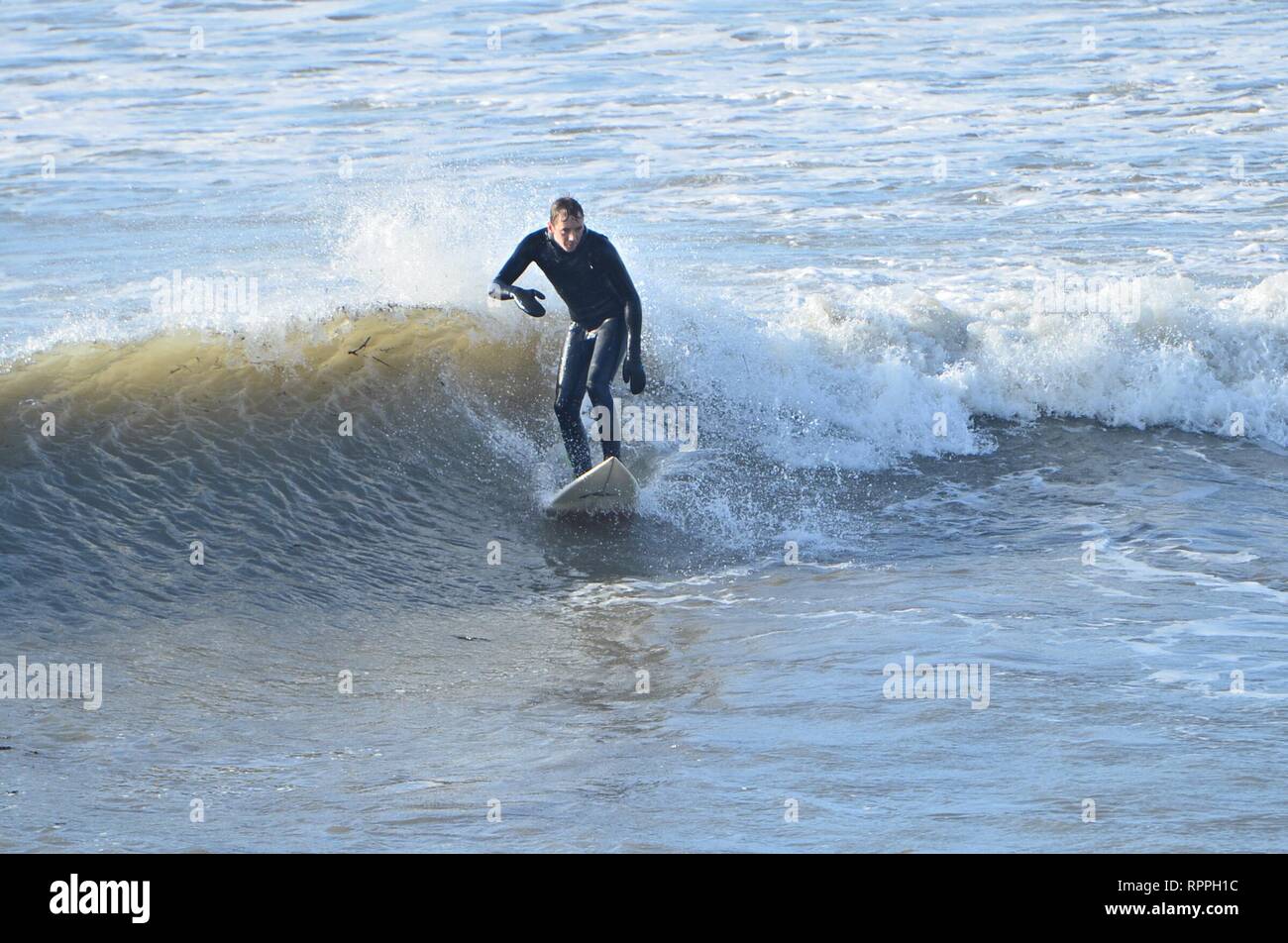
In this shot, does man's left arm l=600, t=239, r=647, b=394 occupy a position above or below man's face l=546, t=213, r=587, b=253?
below

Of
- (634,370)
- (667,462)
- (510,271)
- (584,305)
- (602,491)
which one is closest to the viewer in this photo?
(510,271)

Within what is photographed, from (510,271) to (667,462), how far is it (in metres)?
2.04

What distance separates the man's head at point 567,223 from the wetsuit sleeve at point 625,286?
18 cm

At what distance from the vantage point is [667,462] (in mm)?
9719

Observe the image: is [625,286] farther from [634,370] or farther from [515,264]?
[515,264]

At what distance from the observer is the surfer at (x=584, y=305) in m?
8.16

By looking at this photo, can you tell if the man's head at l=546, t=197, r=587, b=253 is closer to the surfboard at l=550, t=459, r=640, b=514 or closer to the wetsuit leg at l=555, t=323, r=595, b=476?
the wetsuit leg at l=555, t=323, r=595, b=476

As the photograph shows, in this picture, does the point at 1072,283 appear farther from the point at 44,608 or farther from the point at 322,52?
the point at 322,52

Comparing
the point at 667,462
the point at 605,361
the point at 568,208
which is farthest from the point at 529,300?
the point at 667,462

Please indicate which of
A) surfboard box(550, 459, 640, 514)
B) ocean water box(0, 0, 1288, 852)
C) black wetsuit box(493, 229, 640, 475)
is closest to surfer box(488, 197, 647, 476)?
black wetsuit box(493, 229, 640, 475)

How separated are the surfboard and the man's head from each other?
129 centimetres

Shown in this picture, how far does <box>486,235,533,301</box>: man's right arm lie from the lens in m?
8.11

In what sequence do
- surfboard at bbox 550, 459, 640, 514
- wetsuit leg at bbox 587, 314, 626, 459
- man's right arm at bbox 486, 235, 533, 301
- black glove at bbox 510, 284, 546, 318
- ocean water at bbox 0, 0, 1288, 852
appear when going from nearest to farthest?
ocean water at bbox 0, 0, 1288, 852 → black glove at bbox 510, 284, 546, 318 → man's right arm at bbox 486, 235, 533, 301 → wetsuit leg at bbox 587, 314, 626, 459 → surfboard at bbox 550, 459, 640, 514

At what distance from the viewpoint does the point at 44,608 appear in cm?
750
